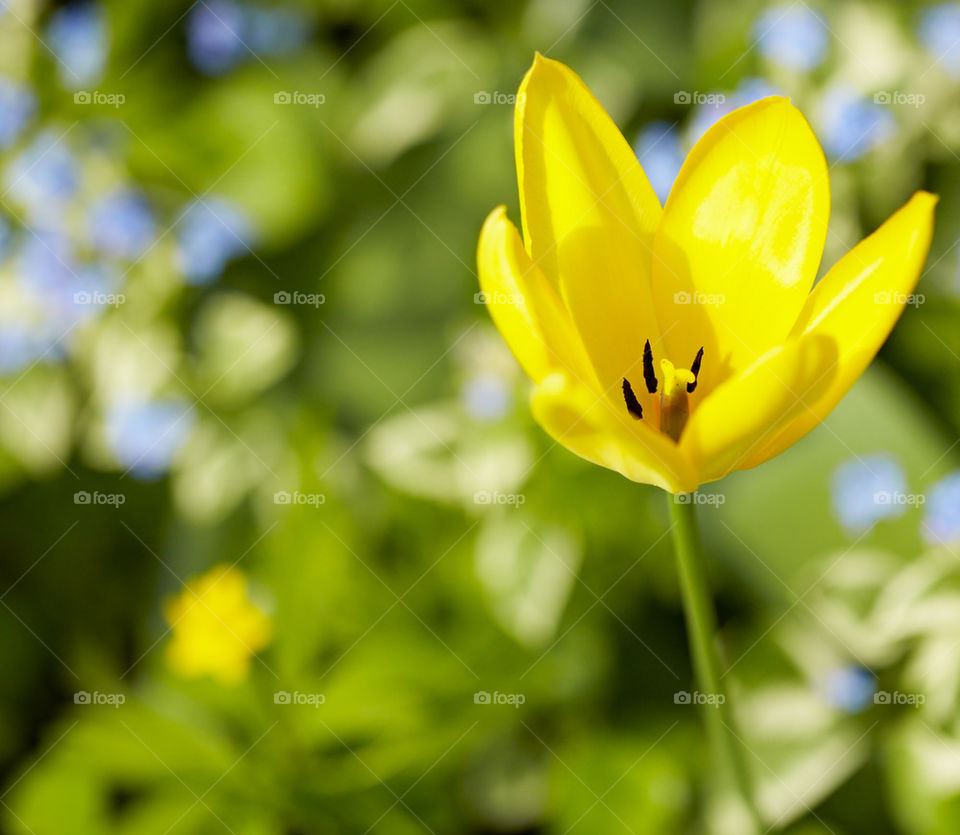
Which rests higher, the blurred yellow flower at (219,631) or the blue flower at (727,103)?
the blue flower at (727,103)

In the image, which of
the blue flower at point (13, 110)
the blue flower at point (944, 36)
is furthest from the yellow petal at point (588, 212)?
the blue flower at point (13, 110)

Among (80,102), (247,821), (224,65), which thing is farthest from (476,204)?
(247,821)

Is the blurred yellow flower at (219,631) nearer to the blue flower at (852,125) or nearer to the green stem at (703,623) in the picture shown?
the green stem at (703,623)

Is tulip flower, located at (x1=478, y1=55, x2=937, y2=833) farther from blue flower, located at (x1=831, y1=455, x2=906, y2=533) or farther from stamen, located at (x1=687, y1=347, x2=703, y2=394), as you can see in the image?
blue flower, located at (x1=831, y1=455, x2=906, y2=533)

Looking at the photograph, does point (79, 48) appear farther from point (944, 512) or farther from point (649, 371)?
point (944, 512)

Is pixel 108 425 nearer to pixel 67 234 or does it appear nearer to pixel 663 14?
pixel 67 234

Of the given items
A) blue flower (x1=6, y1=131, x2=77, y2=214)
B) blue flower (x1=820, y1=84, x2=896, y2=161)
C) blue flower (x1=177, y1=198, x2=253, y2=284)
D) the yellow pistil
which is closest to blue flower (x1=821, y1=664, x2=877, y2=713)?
the yellow pistil
